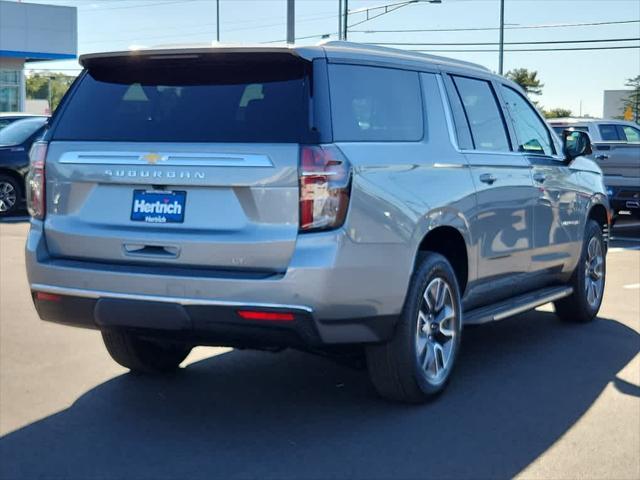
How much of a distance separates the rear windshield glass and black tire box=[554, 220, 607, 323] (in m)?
3.83

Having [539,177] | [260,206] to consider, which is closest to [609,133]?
[539,177]

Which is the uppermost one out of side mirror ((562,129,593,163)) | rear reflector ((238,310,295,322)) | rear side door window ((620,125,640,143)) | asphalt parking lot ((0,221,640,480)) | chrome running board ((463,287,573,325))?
side mirror ((562,129,593,163))

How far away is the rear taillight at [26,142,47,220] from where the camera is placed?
5.35m

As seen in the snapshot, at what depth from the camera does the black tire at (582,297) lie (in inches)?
314

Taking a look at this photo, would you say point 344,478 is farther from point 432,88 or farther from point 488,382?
point 432,88

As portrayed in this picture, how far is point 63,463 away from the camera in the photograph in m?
4.65

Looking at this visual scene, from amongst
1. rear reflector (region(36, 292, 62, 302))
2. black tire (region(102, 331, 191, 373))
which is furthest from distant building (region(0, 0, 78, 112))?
rear reflector (region(36, 292, 62, 302))

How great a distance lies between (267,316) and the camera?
187 inches

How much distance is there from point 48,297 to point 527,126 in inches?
152

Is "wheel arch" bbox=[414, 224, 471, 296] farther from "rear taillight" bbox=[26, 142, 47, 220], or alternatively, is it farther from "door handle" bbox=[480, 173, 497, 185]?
"rear taillight" bbox=[26, 142, 47, 220]

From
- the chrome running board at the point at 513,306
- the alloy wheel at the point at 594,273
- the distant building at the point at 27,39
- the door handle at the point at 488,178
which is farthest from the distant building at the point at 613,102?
the door handle at the point at 488,178

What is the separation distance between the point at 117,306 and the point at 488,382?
2466 mm

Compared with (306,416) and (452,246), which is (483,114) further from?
(306,416)

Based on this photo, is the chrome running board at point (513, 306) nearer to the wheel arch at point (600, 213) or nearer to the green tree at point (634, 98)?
the wheel arch at point (600, 213)
